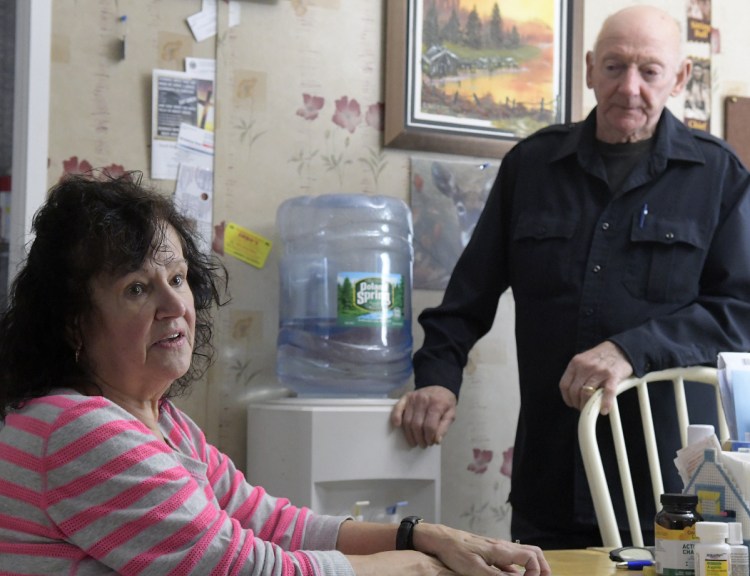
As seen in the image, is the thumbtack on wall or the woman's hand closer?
the woman's hand

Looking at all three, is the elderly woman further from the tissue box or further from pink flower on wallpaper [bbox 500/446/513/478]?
pink flower on wallpaper [bbox 500/446/513/478]

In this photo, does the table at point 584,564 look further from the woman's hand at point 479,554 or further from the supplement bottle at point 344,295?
the supplement bottle at point 344,295

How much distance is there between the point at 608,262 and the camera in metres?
2.30

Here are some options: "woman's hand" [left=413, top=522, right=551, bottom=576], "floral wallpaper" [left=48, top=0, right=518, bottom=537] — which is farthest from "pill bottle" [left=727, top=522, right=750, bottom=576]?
"floral wallpaper" [left=48, top=0, right=518, bottom=537]

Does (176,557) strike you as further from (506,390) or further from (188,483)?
(506,390)

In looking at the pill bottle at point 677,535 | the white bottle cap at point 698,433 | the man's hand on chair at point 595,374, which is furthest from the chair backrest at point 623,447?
the pill bottle at point 677,535

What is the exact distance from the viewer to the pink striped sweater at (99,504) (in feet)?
3.75

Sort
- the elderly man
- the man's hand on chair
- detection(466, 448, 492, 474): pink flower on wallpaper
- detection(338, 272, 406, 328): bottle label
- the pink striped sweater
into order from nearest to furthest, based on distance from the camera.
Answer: the pink striped sweater → the man's hand on chair → the elderly man → detection(338, 272, 406, 328): bottle label → detection(466, 448, 492, 474): pink flower on wallpaper

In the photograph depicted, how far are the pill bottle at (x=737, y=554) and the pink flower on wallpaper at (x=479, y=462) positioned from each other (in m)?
1.71

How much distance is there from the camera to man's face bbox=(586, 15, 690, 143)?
2371 millimetres

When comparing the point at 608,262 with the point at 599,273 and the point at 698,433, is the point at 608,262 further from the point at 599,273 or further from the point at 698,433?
the point at 698,433

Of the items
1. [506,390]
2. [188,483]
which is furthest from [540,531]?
[188,483]

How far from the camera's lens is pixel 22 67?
7.54ft

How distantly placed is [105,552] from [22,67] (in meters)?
1.47
